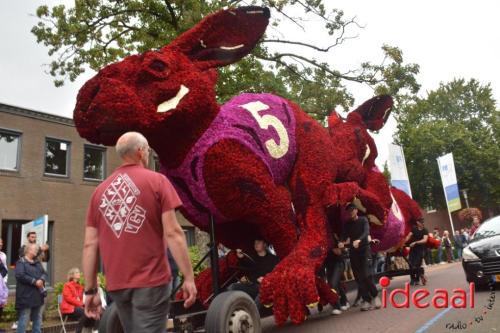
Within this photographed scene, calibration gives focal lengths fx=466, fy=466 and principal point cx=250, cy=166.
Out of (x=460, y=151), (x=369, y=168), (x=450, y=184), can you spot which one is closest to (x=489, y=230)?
(x=369, y=168)

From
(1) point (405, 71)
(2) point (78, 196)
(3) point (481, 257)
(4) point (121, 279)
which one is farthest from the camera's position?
(2) point (78, 196)

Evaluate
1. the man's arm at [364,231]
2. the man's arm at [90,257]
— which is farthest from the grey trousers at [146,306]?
the man's arm at [364,231]

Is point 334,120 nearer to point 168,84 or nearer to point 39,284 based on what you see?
point 168,84

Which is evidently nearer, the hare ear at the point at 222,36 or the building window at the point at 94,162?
the hare ear at the point at 222,36

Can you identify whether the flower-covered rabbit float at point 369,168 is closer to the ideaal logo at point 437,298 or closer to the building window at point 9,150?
the ideaal logo at point 437,298

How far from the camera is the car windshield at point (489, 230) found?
8.05m

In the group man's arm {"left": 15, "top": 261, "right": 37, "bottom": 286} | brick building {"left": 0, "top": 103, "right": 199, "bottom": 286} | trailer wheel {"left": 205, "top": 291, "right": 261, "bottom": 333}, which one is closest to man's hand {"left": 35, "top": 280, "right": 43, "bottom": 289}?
man's arm {"left": 15, "top": 261, "right": 37, "bottom": 286}

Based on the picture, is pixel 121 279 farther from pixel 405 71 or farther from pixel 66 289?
pixel 405 71

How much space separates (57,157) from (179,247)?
16.4m

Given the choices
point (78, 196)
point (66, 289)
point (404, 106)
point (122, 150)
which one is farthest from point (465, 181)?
point (122, 150)

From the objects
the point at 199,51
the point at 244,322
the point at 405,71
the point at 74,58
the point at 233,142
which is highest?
the point at 74,58

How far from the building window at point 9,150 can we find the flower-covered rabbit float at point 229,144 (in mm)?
12778

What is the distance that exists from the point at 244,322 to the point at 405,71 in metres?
9.30

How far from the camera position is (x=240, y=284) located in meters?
5.80
